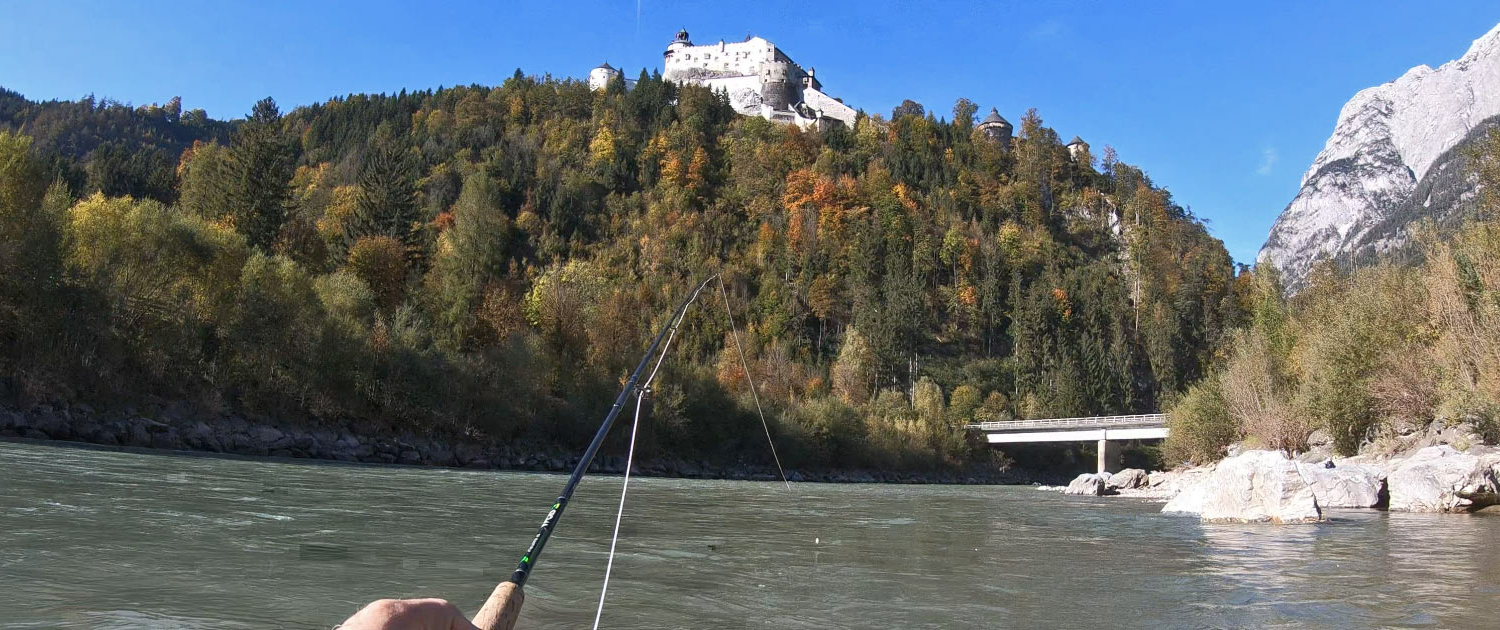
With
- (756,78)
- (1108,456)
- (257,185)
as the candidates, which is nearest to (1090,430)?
(1108,456)

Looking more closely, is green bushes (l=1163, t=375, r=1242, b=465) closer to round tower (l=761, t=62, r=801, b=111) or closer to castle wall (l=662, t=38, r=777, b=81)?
round tower (l=761, t=62, r=801, b=111)

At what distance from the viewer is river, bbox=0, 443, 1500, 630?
5.80 meters

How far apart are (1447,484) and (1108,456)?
41.8 m

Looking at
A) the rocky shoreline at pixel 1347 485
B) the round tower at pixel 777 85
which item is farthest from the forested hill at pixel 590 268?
the rocky shoreline at pixel 1347 485

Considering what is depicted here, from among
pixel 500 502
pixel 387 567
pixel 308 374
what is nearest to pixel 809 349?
pixel 308 374

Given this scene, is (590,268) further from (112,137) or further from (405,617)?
(405,617)

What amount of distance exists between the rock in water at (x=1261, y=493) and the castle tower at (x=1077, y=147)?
106048 mm

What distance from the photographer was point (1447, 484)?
55.5ft

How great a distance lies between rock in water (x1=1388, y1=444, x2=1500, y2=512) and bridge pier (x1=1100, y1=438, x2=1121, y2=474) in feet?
124

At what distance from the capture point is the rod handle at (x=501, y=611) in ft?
10.2

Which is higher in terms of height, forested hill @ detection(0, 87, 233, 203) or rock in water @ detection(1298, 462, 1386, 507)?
forested hill @ detection(0, 87, 233, 203)

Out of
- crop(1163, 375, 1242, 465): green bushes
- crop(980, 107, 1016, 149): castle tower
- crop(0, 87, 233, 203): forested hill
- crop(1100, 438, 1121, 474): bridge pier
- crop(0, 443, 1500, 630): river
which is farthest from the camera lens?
crop(980, 107, 1016, 149): castle tower

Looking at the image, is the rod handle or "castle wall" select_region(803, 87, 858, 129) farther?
"castle wall" select_region(803, 87, 858, 129)

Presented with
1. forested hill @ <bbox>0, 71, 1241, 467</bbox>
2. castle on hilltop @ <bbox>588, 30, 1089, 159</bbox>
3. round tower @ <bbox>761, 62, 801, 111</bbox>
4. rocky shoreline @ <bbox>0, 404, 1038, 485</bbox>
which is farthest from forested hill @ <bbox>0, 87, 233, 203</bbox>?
round tower @ <bbox>761, 62, 801, 111</bbox>
